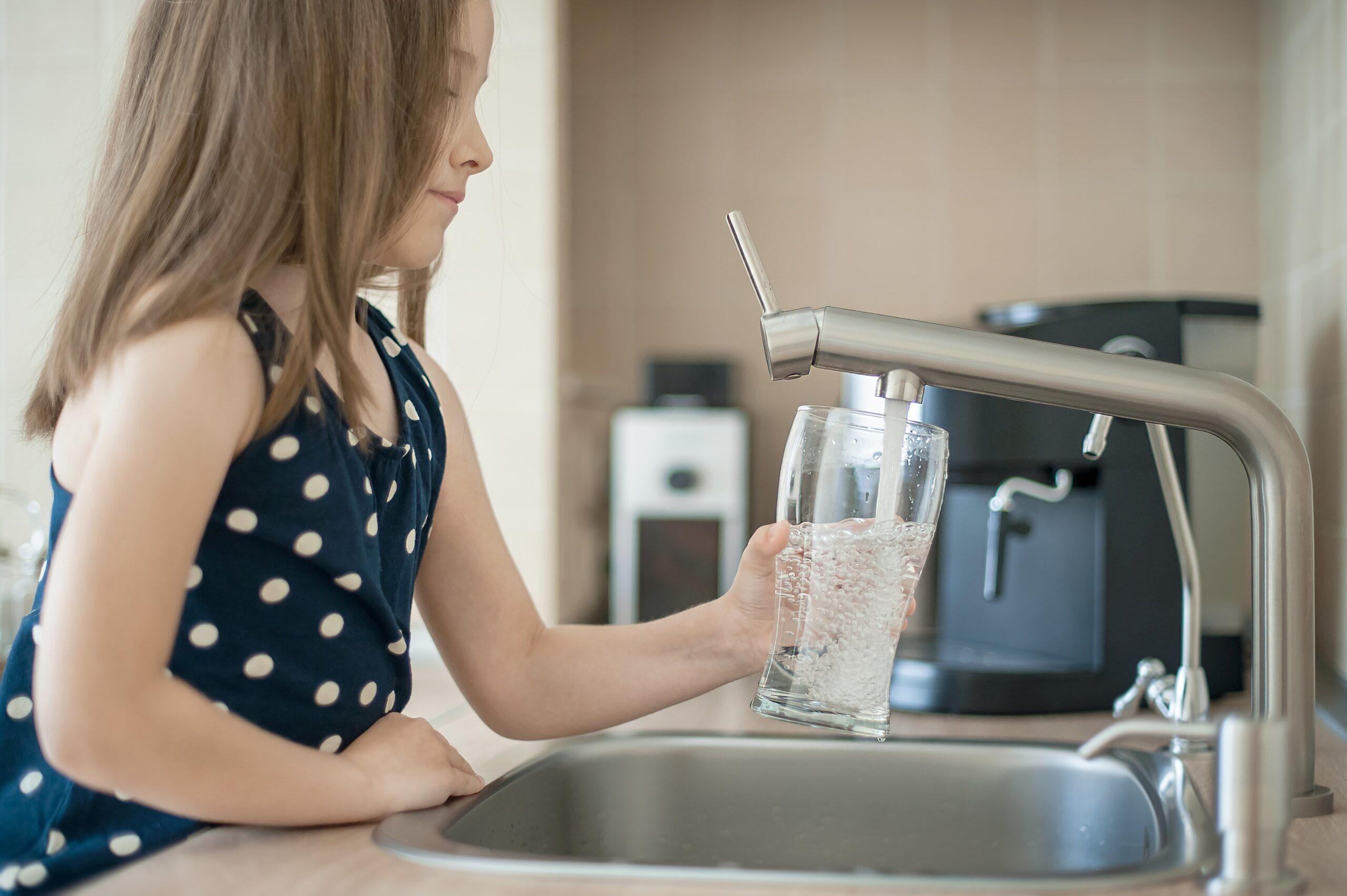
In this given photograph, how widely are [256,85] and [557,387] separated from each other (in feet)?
2.94

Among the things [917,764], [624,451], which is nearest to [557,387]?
[624,451]

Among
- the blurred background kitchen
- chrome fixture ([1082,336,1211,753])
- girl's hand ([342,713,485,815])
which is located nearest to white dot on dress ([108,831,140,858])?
girl's hand ([342,713,485,815])

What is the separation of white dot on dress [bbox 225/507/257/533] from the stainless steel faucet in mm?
283

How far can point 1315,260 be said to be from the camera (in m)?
1.23

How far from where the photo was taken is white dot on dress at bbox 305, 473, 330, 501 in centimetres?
59

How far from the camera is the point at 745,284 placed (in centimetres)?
184

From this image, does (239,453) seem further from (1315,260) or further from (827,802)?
(1315,260)

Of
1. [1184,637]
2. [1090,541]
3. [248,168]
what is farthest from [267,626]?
[1090,541]

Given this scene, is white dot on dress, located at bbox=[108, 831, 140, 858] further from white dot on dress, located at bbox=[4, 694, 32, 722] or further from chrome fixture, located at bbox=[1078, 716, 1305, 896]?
chrome fixture, located at bbox=[1078, 716, 1305, 896]

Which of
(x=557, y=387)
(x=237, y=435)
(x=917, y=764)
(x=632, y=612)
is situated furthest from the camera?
(x=632, y=612)

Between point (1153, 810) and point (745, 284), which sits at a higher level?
point (745, 284)

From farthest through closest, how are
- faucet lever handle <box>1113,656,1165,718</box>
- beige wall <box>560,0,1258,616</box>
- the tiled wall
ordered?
beige wall <box>560,0,1258,616</box> < the tiled wall < faucet lever handle <box>1113,656,1165,718</box>

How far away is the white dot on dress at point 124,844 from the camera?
548 millimetres

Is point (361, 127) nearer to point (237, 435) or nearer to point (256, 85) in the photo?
point (256, 85)
